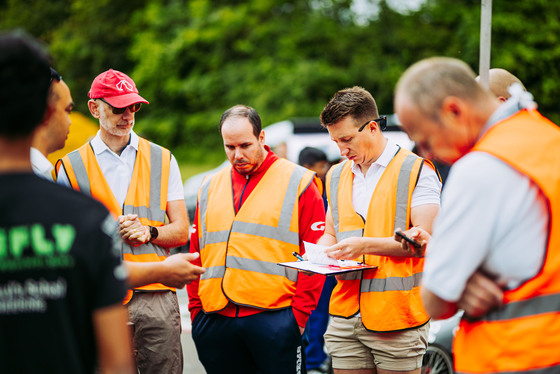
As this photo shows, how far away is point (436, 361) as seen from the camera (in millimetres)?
5488

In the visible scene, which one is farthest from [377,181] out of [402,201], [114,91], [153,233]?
[114,91]

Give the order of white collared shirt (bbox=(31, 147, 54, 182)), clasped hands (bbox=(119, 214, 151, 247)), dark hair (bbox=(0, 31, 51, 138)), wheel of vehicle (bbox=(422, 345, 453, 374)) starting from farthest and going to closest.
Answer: wheel of vehicle (bbox=(422, 345, 453, 374))
clasped hands (bbox=(119, 214, 151, 247))
white collared shirt (bbox=(31, 147, 54, 182))
dark hair (bbox=(0, 31, 51, 138))

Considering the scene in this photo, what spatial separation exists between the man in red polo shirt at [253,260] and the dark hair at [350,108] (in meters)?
0.47

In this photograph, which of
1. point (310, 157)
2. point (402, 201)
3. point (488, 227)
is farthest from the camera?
point (310, 157)

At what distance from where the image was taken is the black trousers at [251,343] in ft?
12.4

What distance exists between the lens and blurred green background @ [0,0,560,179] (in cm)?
2233

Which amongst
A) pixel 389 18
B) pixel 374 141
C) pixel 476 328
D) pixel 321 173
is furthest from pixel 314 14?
pixel 476 328

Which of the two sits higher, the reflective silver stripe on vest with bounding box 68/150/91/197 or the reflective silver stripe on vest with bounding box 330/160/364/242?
the reflective silver stripe on vest with bounding box 68/150/91/197

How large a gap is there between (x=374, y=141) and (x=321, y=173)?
3.80 metres

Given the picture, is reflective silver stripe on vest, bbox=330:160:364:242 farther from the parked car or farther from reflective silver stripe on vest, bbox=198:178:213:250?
the parked car

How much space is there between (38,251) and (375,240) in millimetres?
2100

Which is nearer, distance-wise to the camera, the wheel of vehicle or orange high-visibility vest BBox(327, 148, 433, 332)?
orange high-visibility vest BBox(327, 148, 433, 332)

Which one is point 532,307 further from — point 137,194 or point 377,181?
point 137,194

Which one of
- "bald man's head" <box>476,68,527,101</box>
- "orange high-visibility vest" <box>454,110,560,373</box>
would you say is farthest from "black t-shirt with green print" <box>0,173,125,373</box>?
"bald man's head" <box>476,68,527,101</box>
